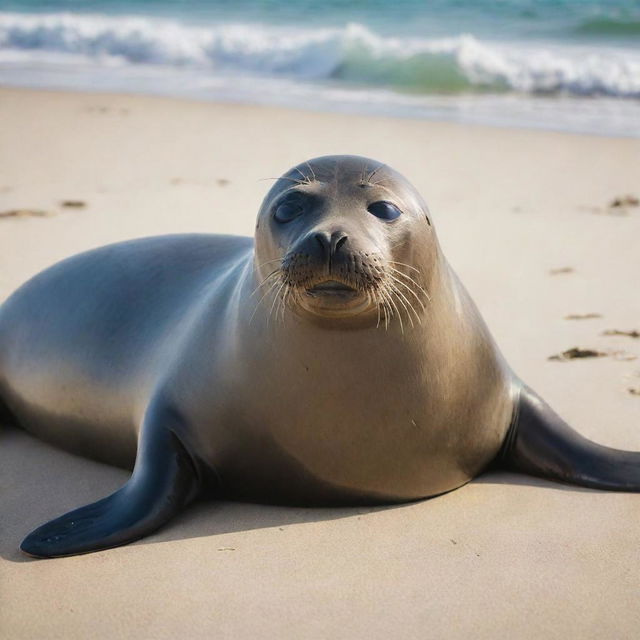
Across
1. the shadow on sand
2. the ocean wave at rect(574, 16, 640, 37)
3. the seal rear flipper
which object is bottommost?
the shadow on sand

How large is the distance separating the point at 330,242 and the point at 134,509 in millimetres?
952

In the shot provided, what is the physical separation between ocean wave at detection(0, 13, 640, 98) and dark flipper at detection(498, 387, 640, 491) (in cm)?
947

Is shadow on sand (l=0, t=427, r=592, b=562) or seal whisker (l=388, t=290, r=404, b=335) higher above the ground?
seal whisker (l=388, t=290, r=404, b=335)

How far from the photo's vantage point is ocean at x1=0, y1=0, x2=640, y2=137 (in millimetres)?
11939

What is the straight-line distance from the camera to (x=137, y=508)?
3.22 metres

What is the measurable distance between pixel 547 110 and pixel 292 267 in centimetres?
915

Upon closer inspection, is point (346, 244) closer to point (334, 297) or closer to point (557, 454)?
point (334, 297)

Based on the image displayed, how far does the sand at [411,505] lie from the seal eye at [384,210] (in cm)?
85

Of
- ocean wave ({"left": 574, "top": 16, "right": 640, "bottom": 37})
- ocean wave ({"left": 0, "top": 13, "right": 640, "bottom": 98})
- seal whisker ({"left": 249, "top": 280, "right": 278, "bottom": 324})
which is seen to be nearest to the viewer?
seal whisker ({"left": 249, "top": 280, "right": 278, "bottom": 324})

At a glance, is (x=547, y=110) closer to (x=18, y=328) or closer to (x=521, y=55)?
(x=521, y=55)

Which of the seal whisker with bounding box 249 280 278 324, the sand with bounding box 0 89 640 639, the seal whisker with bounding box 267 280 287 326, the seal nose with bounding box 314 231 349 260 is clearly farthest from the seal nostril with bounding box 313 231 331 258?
the sand with bounding box 0 89 640 639

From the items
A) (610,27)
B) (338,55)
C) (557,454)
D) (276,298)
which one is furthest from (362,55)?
(276,298)

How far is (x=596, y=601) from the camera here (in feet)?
9.14

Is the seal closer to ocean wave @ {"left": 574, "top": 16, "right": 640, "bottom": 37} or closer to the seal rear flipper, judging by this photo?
the seal rear flipper
